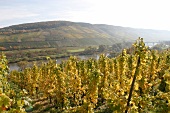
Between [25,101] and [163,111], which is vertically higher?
[25,101]

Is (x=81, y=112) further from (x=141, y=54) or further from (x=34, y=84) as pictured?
(x=34, y=84)

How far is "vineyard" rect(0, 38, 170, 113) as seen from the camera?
10969 mm

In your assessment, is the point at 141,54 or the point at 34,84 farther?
the point at 34,84

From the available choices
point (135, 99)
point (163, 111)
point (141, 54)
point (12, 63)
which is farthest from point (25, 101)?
point (12, 63)

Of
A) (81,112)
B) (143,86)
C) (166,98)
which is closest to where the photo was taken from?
(166,98)

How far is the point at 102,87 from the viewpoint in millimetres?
40938

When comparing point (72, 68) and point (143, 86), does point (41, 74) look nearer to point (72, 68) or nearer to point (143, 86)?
point (72, 68)

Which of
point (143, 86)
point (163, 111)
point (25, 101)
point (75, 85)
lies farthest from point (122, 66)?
point (25, 101)

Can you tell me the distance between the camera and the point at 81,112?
72.8 feet

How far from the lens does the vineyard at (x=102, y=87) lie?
11.0 meters

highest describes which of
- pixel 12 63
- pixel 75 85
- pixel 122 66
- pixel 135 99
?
pixel 135 99

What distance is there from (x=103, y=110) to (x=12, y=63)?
140 m

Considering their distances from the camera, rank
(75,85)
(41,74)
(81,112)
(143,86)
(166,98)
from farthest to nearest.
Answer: (41,74), (75,85), (143,86), (81,112), (166,98)

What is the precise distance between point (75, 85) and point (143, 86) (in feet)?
40.9
